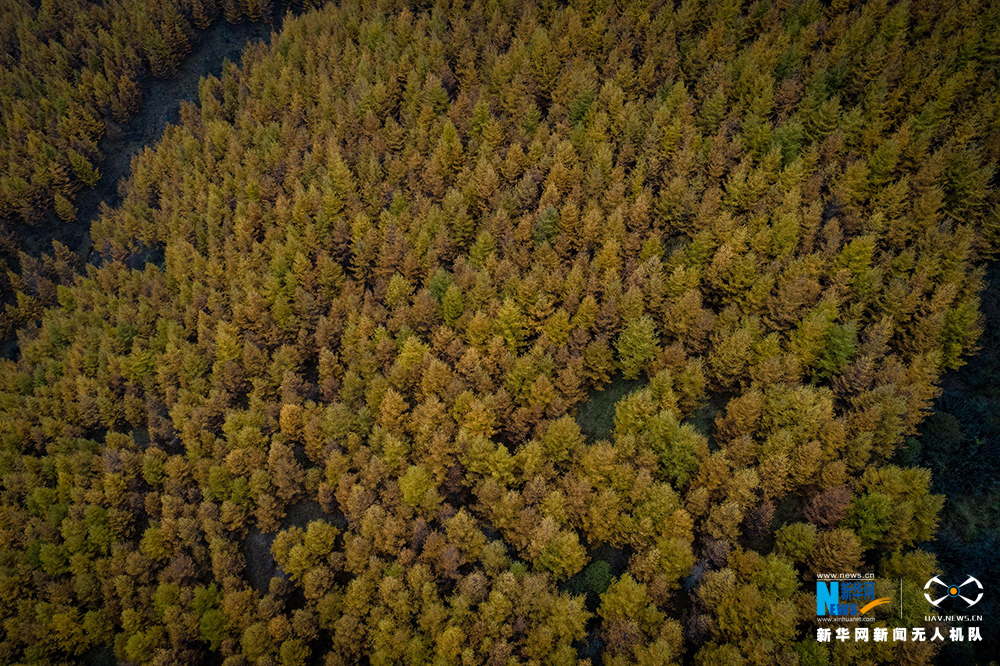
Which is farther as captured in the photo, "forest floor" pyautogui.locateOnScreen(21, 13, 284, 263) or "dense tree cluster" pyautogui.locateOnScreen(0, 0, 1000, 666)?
"forest floor" pyautogui.locateOnScreen(21, 13, 284, 263)

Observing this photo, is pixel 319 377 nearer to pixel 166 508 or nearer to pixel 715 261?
pixel 166 508

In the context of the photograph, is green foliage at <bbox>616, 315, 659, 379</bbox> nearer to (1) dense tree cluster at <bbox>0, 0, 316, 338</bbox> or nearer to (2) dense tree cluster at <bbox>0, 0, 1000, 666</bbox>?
(2) dense tree cluster at <bbox>0, 0, 1000, 666</bbox>

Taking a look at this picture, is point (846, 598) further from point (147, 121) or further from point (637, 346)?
point (147, 121)

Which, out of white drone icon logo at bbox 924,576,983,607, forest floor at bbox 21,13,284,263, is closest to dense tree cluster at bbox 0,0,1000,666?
white drone icon logo at bbox 924,576,983,607

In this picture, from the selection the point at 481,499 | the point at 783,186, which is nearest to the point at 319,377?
the point at 481,499

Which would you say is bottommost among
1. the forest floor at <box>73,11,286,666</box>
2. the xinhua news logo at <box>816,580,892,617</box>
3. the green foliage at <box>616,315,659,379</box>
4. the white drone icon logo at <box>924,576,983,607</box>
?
the white drone icon logo at <box>924,576,983,607</box>

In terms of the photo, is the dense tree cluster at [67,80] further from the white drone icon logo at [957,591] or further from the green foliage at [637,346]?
the white drone icon logo at [957,591]

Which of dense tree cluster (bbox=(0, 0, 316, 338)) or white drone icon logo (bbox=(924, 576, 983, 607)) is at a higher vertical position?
dense tree cluster (bbox=(0, 0, 316, 338))
